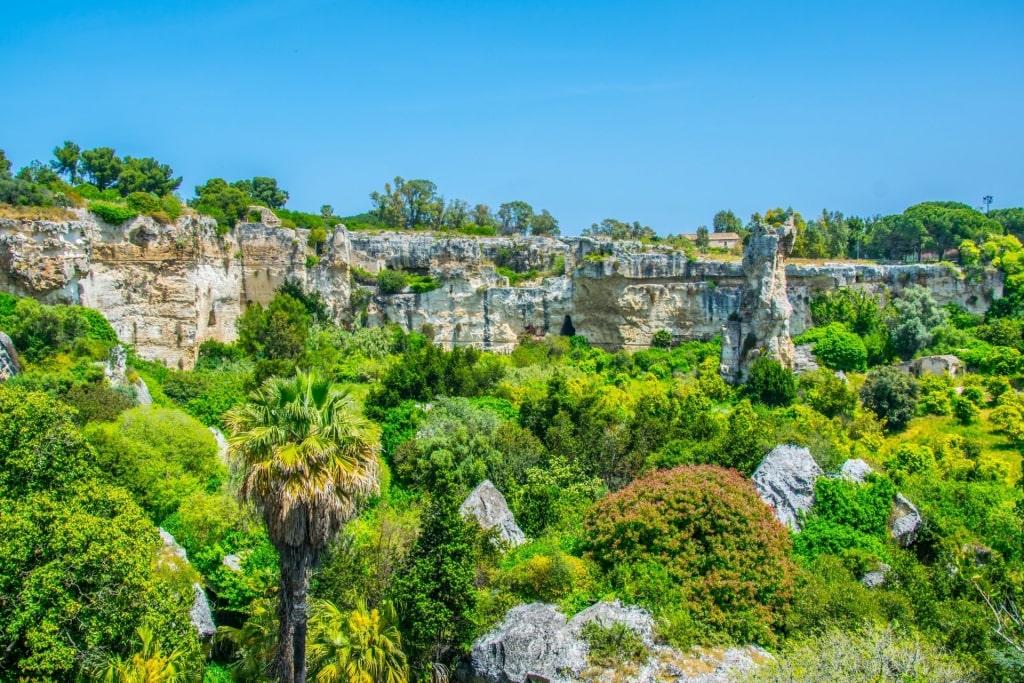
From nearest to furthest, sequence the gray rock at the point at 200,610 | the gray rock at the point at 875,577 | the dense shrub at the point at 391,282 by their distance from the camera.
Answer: the gray rock at the point at 875,577, the gray rock at the point at 200,610, the dense shrub at the point at 391,282

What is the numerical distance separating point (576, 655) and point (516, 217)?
48802mm

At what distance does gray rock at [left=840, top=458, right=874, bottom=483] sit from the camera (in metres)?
20.4

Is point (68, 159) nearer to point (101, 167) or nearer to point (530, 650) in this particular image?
point (101, 167)

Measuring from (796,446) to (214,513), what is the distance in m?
13.0

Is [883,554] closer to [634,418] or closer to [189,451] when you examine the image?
[634,418]

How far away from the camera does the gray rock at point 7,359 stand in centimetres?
2386

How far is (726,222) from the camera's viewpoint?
65.9 metres

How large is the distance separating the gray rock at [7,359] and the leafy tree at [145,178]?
1976cm

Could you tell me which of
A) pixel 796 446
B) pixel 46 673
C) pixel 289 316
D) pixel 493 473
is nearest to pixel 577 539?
pixel 493 473

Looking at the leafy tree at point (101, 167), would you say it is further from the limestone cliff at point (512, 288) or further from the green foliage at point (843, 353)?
the green foliage at point (843, 353)

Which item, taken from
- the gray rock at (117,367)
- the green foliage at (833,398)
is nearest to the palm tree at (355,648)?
the gray rock at (117,367)

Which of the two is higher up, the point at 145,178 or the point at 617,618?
the point at 145,178

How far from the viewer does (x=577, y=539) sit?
59.2ft

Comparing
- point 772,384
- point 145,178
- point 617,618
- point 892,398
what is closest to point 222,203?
point 145,178
